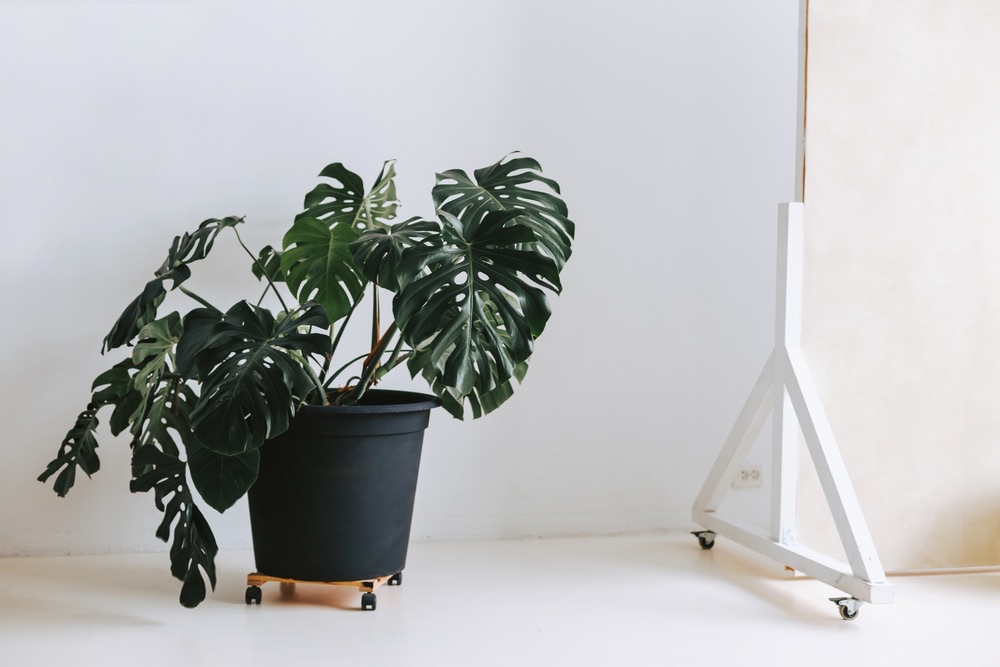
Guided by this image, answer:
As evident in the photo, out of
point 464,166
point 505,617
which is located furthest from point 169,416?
point 464,166

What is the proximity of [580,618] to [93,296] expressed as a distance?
1545mm

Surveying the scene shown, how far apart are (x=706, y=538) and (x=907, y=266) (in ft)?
3.08

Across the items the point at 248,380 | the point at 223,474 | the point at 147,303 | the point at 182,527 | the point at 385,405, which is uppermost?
the point at 147,303

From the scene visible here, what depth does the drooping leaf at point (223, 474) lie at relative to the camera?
6.63 feet

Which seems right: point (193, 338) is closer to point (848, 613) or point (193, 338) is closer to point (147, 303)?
point (147, 303)

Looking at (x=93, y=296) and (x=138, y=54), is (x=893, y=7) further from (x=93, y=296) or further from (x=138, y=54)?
(x=93, y=296)

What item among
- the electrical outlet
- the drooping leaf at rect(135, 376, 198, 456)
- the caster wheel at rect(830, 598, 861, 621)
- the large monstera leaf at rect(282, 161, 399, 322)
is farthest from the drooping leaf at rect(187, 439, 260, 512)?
the electrical outlet

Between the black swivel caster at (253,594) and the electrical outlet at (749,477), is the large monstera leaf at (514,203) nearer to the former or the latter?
the black swivel caster at (253,594)

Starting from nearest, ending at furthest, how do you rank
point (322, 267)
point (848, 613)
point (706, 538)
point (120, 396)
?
Result: point (322, 267)
point (848, 613)
point (120, 396)
point (706, 538)

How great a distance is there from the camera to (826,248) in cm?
249

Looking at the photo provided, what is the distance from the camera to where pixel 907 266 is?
2.52 metres

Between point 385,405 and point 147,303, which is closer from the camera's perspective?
point 147,303

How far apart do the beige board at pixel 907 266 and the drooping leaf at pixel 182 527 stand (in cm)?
145

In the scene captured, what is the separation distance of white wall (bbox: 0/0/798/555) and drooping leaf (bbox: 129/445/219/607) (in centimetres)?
62
